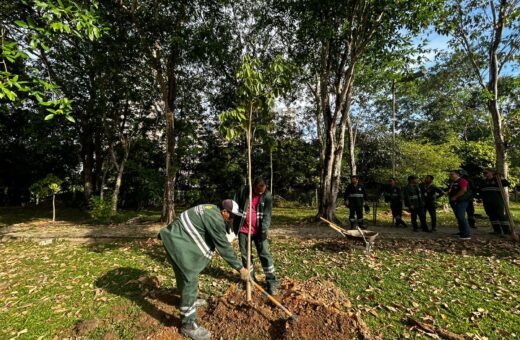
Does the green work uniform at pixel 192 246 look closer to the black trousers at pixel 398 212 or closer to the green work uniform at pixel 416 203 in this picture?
the green work uniform at pixel 416 203

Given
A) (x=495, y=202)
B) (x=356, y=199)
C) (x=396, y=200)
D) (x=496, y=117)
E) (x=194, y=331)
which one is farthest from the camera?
(x=396, y=200)

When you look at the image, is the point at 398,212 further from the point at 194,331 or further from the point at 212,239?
the point at 194,331

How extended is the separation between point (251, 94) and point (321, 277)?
3.62 m

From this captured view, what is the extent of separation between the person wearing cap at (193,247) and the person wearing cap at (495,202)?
8.37 m

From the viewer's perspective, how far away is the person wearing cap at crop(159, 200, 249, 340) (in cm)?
351

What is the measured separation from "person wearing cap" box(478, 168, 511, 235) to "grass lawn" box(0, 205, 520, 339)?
3.18ft

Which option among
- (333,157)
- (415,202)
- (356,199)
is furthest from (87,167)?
(415,202)

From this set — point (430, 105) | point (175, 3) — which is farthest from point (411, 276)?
point (430, 105)

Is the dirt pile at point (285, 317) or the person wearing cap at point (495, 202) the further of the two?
the person wearing cap at point (495, 202)

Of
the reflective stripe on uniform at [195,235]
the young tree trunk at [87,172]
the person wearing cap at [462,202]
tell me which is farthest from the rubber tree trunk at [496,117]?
the young tree trunk at [87,172]

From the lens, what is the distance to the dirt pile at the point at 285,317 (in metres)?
3.27

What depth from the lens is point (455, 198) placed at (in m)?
7.64

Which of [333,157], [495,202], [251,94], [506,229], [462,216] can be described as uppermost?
[251,94]

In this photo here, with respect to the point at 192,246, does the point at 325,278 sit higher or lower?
lower
